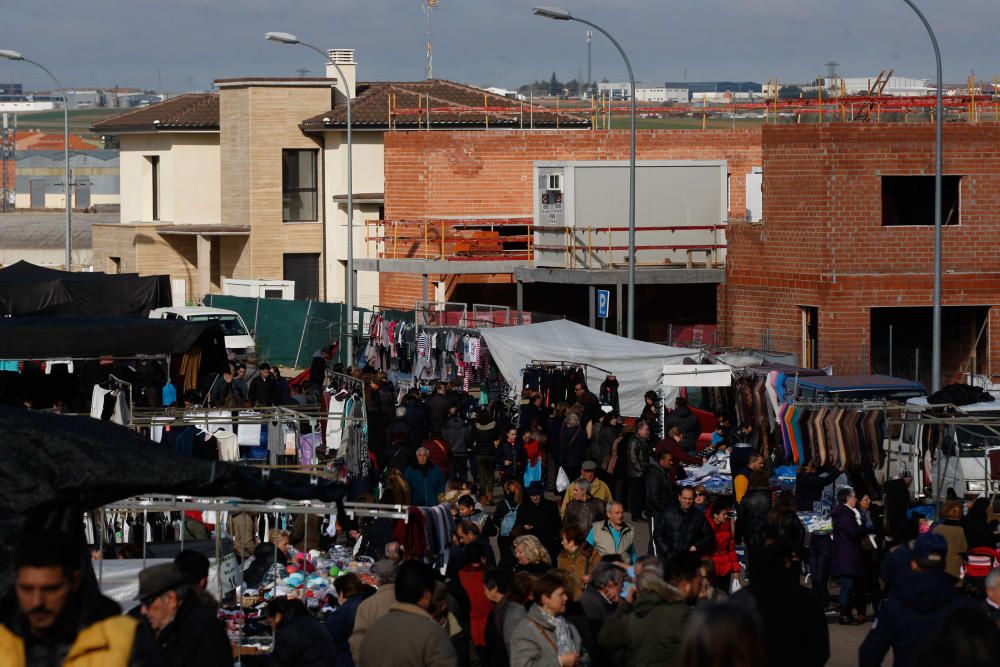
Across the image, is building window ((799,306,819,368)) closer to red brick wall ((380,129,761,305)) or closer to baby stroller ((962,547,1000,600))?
red brick wall ((380,129,761,305))

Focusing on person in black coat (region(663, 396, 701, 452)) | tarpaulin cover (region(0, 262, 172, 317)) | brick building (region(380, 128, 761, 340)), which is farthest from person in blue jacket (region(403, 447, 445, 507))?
brick building (region(380, 128, 761, 340))

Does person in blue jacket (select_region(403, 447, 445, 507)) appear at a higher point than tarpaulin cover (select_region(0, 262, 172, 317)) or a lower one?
lower

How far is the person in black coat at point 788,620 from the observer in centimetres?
859

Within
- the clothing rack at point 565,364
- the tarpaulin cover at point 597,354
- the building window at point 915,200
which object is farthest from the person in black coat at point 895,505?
the building window at point 915,200

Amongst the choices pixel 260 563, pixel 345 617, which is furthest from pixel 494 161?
pixel 345 617

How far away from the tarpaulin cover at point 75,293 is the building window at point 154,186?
25.0 m

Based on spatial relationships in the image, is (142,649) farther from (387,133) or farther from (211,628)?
(387,133)

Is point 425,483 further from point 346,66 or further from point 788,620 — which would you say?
point 346,66

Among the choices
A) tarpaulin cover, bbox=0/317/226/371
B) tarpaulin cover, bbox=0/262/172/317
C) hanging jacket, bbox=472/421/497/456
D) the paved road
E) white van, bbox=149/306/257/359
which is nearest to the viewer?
the paved road

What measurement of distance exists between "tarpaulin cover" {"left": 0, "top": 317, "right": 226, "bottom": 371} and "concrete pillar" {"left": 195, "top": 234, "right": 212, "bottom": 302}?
27.5 metres

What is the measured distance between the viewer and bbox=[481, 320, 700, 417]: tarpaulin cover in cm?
2748

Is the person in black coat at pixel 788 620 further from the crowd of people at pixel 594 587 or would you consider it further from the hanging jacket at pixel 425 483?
the hanging jacket at pixel 425 483

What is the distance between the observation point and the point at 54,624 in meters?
6.04

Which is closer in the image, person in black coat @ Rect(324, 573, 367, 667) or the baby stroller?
person in black coat @ Rect(324, 573, 367, 667)
